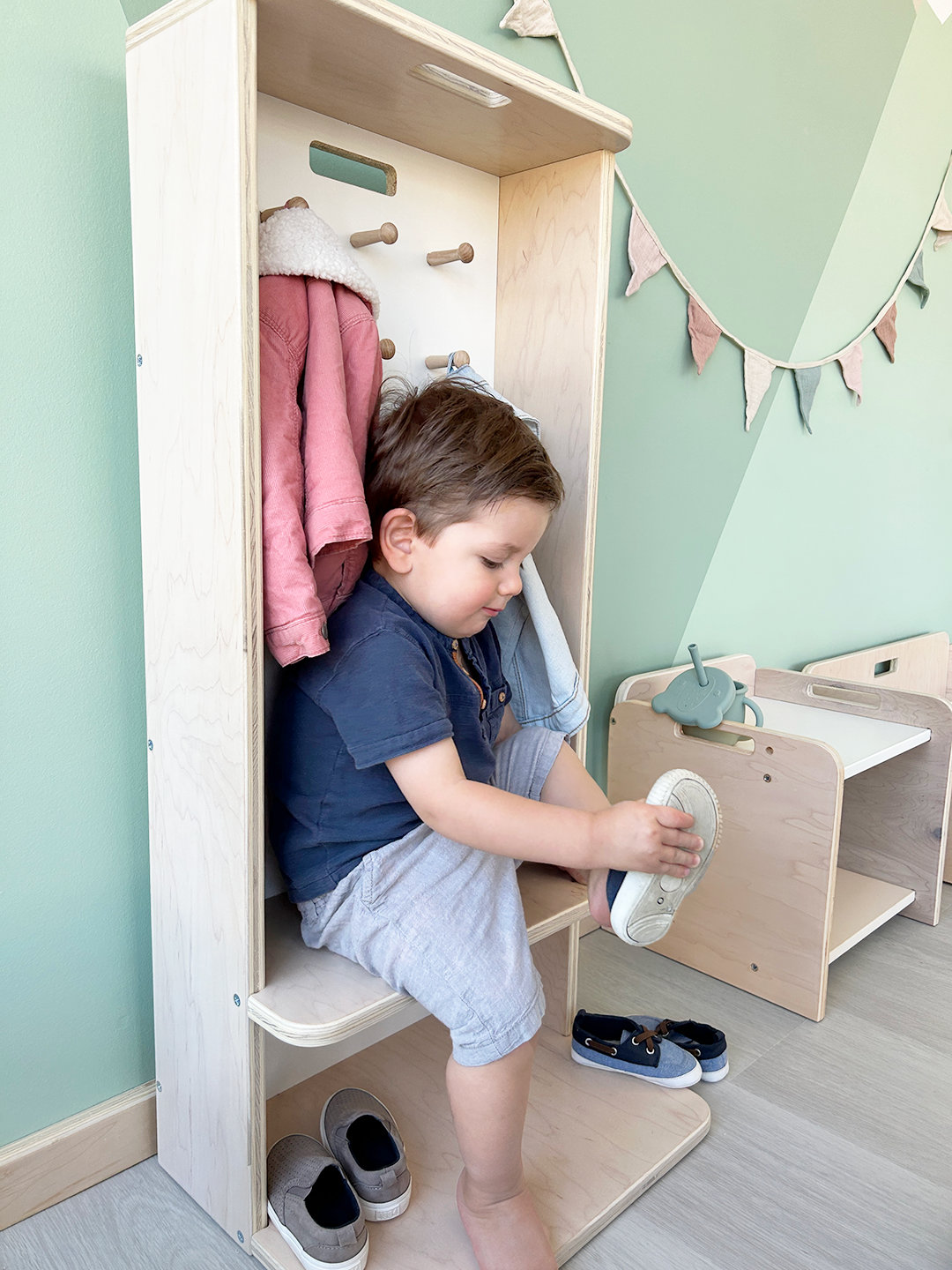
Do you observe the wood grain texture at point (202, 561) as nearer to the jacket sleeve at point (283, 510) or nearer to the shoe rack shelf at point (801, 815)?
the jacket sleeve at point (283, 510)

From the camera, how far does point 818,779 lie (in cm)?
155

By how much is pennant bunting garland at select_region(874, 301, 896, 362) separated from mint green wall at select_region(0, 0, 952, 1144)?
0.11 feet

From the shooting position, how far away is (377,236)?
3.89 feet

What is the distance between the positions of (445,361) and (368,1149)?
1021 millimetres

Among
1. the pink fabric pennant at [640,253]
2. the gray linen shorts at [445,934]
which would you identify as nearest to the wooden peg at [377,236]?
the pink fabric pennant at [640,253]

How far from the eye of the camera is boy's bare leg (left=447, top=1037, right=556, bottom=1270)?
1.01 metres

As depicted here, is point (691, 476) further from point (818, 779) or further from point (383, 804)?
point (383, 804)

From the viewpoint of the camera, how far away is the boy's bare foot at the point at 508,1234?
1021 millimetres

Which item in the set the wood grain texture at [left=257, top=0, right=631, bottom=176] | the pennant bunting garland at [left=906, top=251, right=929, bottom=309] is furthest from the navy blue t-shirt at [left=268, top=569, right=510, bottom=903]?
the pennant bunting garland at [left=906, top=251, right=929, bottom=309]

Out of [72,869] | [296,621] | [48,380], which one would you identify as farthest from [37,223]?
[72,869]

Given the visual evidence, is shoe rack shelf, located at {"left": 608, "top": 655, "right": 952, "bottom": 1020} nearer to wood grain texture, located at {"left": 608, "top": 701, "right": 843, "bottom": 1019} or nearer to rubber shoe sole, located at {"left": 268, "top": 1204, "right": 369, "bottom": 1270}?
wood grain texture, located at {"left": 608, "top": 701, "right": 843, "bottom": 1019}

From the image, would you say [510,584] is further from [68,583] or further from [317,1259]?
[317,1259]

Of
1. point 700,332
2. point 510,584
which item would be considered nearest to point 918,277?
point 700,332

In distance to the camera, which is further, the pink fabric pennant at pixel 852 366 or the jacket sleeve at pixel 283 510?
the pink fabric pennant at pixel 852 366
